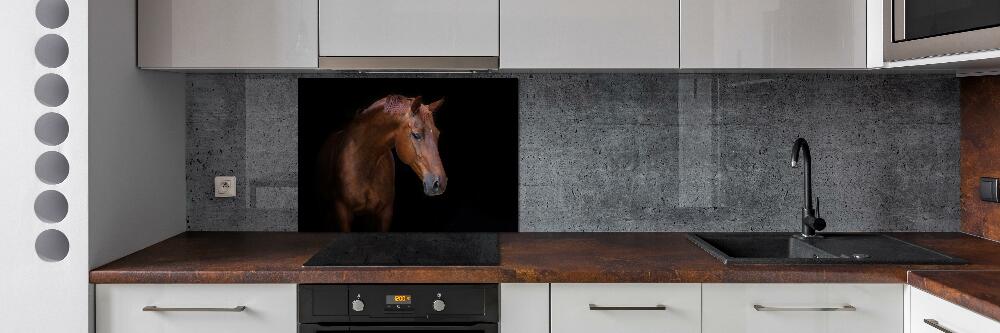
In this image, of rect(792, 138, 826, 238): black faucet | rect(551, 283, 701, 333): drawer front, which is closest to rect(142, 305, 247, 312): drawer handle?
rect(551, 283, 701, 333): drawer front

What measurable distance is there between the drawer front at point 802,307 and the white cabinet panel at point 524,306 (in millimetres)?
413

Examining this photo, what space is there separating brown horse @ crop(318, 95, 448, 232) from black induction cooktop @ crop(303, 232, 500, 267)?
0.11 m

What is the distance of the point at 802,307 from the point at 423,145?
1.31 metres

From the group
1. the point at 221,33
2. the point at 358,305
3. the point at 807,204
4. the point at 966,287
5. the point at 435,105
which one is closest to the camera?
the point at 966,287

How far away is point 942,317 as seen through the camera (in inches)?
68.5

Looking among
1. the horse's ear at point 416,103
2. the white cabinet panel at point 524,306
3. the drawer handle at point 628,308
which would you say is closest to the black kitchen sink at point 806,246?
the drawer handle at point 628,308

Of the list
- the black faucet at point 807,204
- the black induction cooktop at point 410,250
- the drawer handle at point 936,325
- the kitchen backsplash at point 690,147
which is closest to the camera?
the drawer handle at point 936,325

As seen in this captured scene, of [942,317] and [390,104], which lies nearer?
[942,317]

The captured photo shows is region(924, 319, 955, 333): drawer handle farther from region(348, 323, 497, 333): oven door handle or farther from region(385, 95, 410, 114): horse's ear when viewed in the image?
region(385, 95, 410, 114): horse's ear

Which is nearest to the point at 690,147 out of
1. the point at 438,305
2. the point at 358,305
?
the point at 438,305

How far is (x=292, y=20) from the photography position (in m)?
2.18

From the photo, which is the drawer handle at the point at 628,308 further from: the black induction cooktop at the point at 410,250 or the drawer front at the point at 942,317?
the drawer front at the point at 942,317

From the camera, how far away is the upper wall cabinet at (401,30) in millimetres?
2178

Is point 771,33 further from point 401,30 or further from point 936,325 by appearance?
point 401,30
